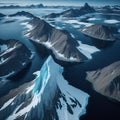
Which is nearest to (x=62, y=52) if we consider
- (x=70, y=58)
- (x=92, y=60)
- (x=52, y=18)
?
(x=70, y=58)

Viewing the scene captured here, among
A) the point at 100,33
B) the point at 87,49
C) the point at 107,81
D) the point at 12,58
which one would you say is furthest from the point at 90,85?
the point at 100,33

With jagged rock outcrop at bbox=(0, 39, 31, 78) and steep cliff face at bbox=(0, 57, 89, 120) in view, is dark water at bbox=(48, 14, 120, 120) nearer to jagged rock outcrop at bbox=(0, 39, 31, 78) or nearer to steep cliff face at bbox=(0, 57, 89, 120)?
steep cliff face at bbox=(0, 57, 89, 120)

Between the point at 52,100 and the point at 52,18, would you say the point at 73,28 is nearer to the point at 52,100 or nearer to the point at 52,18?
the point at 52,18

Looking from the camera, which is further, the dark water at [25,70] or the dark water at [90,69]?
the dark water at [25,70]

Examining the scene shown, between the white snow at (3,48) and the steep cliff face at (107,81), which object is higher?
the steep cliff face at (107,81)

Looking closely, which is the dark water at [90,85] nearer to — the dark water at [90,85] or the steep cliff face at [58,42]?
the dark water at [90,85]

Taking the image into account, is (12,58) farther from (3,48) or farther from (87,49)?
(87,49)

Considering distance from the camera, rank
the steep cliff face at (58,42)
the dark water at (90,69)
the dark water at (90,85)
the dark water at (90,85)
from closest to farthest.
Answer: the dark water at (90,85) → the dark water at (90,85) → the dark water at (90,69) → the steep cliff face at (58,42)

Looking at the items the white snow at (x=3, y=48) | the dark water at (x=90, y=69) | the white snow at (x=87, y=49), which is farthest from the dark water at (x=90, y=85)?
the white snow at (x=3, y=48)
